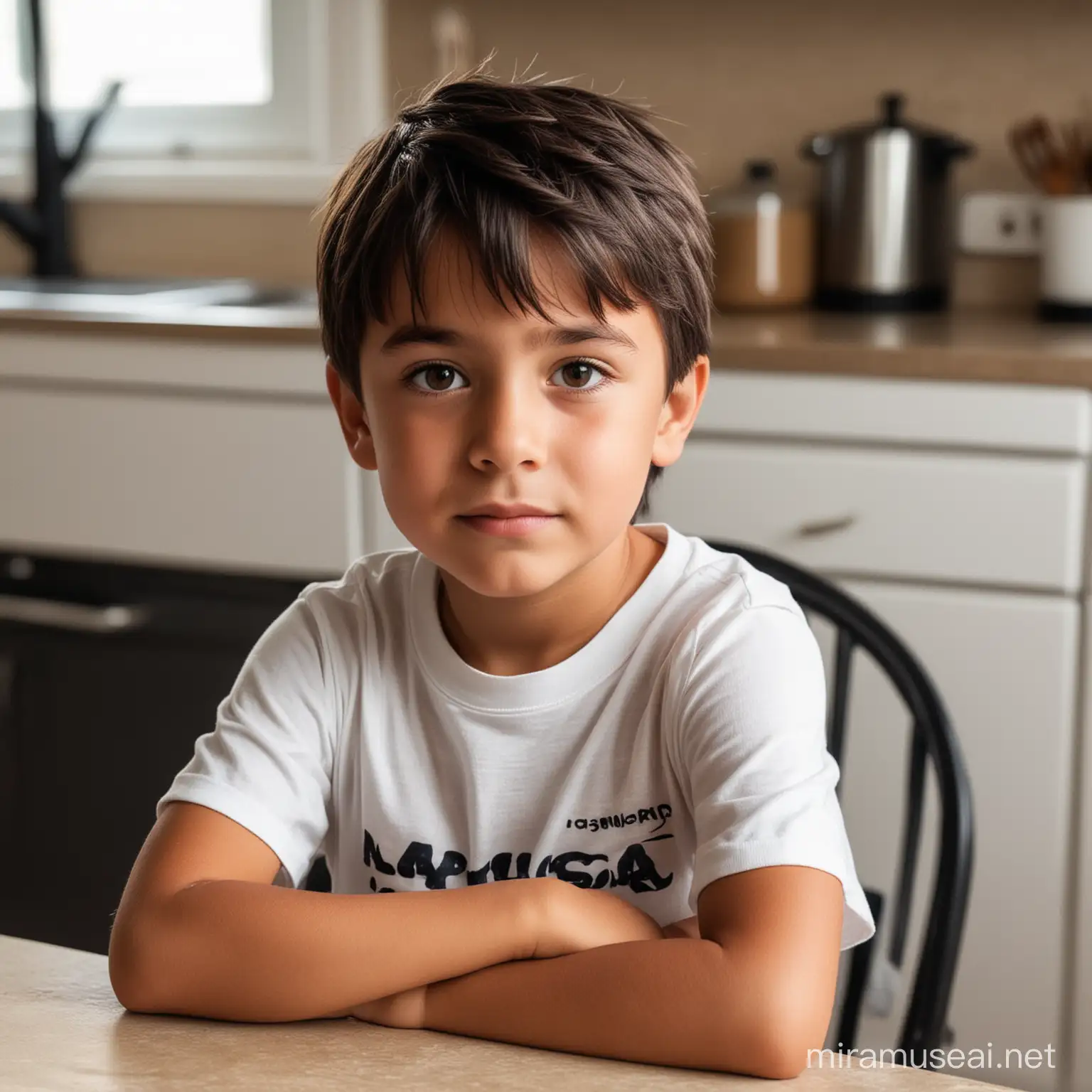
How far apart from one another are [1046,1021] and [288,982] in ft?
4.67

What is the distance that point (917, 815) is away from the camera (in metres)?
1.17

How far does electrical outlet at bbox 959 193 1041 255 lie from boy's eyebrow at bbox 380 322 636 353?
1744 mm

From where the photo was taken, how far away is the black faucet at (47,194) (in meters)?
2.96

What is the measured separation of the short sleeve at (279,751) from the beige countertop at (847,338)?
1019 millimetres

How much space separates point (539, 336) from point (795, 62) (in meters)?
1.86

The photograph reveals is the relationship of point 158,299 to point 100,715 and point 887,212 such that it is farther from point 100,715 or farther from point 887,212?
point 887,212

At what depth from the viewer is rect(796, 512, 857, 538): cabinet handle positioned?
1911 mm

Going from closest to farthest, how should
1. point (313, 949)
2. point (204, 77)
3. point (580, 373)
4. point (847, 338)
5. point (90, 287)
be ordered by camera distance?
point (313, 949), point (580, 373), point (847, 338), point (90, 287), point (204, 77)

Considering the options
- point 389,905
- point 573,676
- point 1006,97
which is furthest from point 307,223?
point 389,905

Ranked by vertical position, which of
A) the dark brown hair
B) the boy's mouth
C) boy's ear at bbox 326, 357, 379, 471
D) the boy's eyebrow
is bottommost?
the boy's mouth

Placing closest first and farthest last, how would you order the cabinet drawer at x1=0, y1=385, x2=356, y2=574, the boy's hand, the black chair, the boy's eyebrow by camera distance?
the boy's hand → the boy's eyebrow → the black chair → the cabinet drawer at x1=0, y1=385, x2=356, y2=574

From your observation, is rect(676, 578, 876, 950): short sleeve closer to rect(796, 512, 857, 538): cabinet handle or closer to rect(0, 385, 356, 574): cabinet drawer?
rect(796, 512, 857, 538): cabinet handle

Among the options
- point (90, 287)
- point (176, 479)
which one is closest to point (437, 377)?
point (176, 479)

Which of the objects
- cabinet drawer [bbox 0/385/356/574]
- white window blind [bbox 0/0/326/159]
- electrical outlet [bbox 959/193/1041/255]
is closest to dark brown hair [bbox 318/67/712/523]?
cabinet drawer [bbox 0/385/356/574]
